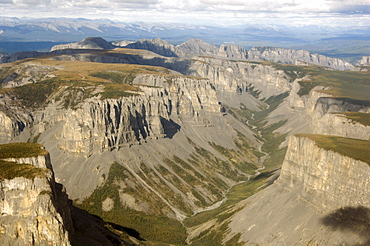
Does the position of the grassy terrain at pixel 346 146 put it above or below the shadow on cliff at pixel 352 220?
above

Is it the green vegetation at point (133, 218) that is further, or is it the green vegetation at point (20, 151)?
the green vegetation at point (133, 218)

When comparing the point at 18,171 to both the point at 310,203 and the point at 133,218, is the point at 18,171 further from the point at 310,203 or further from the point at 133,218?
the point at 310,203

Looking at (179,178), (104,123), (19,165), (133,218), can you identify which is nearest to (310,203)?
(133,218)

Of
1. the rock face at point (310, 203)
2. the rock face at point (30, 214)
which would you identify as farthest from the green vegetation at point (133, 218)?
the rock face at point (30, 214)

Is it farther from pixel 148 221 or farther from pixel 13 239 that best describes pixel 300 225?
pixel 13 239

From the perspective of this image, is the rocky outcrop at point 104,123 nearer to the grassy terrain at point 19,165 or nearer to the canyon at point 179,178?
the canyon at point 179,178

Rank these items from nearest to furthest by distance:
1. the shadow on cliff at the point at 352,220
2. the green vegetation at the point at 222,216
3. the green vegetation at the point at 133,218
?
the shadow on cliff at the point at 352,220
the green vegetation at the point at 222,216
the green vegetation at the point at 133,218

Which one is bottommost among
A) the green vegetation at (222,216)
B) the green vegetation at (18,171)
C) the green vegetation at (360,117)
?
the green vegetation at (222,216)

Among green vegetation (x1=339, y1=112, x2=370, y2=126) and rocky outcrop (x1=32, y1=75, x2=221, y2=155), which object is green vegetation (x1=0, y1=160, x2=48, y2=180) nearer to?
rocky outcrop (x1=32, y1=75, x2=221, y2=155)
